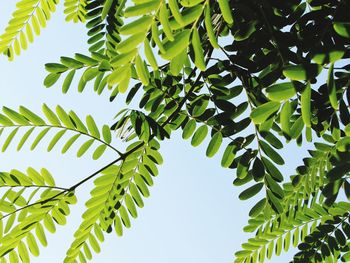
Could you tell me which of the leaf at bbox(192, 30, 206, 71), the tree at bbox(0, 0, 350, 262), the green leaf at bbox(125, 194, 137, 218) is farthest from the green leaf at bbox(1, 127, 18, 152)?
the leaf at bbox(192, 30, 206, 71)

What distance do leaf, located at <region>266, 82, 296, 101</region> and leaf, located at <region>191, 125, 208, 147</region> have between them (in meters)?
0.54

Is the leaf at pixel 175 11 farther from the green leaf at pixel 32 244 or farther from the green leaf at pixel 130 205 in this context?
the green leaf at pixel 32 244

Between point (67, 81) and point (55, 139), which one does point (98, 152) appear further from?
point (67, 81)

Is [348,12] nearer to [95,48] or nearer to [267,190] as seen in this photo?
[267,190]

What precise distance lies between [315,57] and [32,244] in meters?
1.33

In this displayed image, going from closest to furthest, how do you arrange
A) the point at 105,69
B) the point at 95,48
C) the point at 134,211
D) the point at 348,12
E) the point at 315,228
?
the point at 348,12, the point at 105,69, the point at 134,211, the point at 315,228, the point at 95,48

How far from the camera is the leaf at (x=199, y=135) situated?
1638mm

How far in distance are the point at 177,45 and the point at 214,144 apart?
60cm

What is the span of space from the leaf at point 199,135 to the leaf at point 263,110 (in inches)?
19.3

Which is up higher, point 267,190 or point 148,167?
point 148,167

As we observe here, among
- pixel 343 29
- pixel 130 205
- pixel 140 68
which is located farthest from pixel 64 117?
pixel 343 29

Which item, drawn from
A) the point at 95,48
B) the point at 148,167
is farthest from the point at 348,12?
the point at 95,48

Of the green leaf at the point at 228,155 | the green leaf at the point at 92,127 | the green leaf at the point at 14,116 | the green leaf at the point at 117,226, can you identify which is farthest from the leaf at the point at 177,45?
the green leaf at the point at 117,226

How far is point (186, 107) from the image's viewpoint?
1628 millimetres
